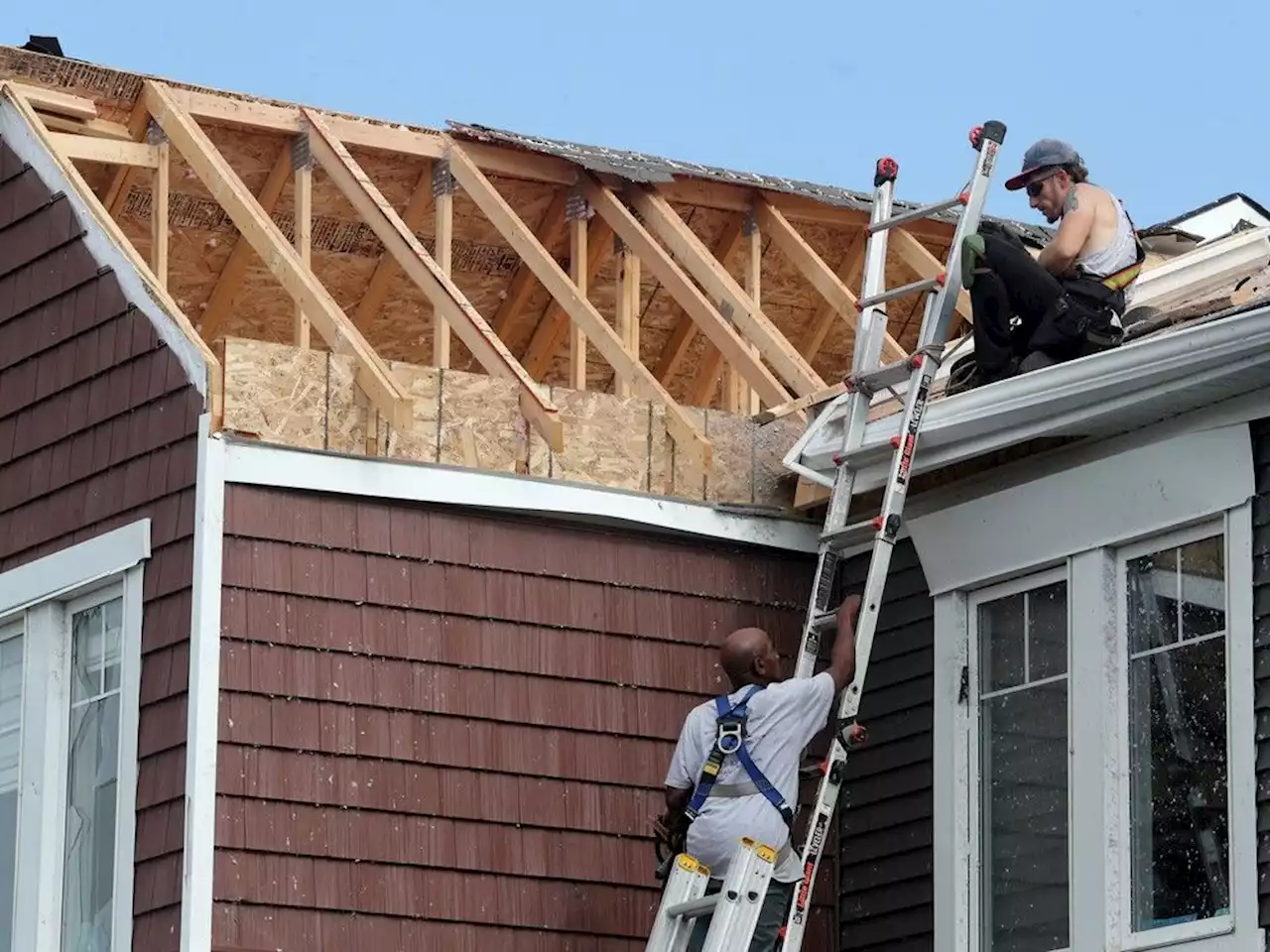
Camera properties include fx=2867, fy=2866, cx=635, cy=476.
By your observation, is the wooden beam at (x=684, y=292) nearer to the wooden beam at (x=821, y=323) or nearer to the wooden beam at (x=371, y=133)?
the wooden beam at (x=371, y=133)

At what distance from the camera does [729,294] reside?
13.5 m

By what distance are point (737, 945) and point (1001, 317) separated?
2.77 meters

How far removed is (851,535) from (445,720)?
74.4 inches

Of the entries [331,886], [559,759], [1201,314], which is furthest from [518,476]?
[1201,314]

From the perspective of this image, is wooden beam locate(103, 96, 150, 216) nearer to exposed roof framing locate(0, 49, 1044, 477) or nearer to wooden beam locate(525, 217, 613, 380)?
exposed roof framing locate(0, 49, 1044, 477)

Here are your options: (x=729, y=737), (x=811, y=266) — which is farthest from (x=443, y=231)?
(x=729, y=737)

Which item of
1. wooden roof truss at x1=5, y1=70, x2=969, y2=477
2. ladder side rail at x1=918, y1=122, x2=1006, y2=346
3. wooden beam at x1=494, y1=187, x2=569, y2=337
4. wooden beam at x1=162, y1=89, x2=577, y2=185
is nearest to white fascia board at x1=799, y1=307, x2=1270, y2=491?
ladder side rail at x1=918, y1=122, x2=1006, y2=346

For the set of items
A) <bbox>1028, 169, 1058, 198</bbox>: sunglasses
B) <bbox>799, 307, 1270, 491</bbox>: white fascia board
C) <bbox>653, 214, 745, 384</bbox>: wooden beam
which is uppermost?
<bbox>653, 214, 745, 384</bbox>: wooden beam

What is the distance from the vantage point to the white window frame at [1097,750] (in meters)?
10.2

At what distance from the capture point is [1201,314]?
10859 mm

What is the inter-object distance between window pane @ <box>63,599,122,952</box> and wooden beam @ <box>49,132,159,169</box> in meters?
2.42

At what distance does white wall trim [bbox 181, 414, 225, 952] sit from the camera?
10.6m

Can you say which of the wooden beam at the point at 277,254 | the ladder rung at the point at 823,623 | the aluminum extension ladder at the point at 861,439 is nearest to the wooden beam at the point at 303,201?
the wooden beam at the point at 277,254

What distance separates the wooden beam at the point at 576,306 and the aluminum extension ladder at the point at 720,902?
2.10 m
